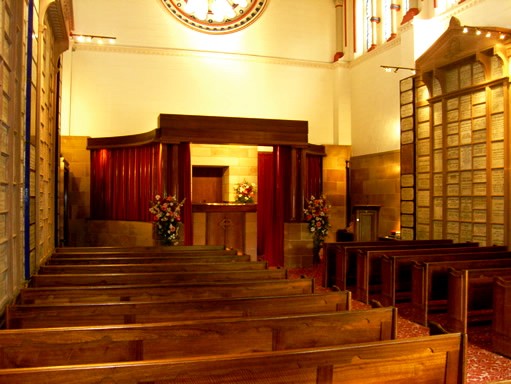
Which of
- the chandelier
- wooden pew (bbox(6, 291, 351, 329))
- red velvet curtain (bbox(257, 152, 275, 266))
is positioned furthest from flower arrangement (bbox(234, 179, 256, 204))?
wooden pew (bbox(6, 291, 351, 329))

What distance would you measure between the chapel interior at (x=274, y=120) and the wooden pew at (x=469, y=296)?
2562 mm

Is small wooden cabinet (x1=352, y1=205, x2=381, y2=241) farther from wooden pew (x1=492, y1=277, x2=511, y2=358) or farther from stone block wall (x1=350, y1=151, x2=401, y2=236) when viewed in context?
wooden pew (x1=492, y1=277, x2=511, y2=358)

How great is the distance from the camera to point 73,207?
990 centimetres

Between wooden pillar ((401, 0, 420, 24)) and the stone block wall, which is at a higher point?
wooden pillar ((401, 0, 420, 24))

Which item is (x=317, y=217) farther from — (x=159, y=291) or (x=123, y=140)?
(x=159, y=291)

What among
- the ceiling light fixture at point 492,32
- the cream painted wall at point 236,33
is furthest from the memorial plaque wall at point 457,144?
the cream painted wall at point 236,33

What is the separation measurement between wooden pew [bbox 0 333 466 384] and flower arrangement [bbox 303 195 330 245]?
6643 mm

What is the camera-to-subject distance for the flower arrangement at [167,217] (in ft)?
25.7

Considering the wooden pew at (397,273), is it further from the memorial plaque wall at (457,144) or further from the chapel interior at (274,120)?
the chapel interior at (274,120)

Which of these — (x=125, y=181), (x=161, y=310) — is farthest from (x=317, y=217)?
(x=161, y=310)

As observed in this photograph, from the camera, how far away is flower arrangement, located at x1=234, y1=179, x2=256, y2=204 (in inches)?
387

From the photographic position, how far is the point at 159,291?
329 centimetres

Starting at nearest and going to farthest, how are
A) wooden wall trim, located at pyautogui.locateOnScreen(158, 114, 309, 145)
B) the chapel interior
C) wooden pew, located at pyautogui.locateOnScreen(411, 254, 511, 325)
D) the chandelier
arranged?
wooden pew, located at pyautogui.locateOnScreen(411, 254, 511, 325) < the chapel interior < wooden wall trim, located at pyautogui.locateOnScreen(158, 114, 309, 145) < the chandelier

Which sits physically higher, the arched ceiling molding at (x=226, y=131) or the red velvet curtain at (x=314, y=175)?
the arched ceiling molding at (x=226, y=131)
